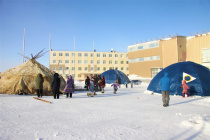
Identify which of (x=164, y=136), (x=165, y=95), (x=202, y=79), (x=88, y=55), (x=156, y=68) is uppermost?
(x=88, y=55)

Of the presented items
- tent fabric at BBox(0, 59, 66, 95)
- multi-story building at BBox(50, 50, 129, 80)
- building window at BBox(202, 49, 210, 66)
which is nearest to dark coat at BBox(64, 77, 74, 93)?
tent fabric at BBox(0, 59, 66, 95)

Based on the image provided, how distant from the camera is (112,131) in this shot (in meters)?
4.45

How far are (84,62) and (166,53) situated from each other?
1256 inches

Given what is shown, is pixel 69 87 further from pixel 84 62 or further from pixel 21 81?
pixel 84 62

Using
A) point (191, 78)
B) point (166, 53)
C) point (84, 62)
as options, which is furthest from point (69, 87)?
point (84, 62)

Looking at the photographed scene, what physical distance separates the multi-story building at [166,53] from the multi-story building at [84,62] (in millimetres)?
12255

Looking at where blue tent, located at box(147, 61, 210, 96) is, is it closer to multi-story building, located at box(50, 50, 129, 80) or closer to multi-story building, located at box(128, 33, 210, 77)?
multi-story building, located at box(128, 33, 210, 77)

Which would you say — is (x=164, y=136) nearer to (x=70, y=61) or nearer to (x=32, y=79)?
(x=32, y=79)

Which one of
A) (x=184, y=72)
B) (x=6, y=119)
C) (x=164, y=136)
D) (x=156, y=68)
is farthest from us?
(x=156, y=68)

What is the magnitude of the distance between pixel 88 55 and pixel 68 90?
53.9 m

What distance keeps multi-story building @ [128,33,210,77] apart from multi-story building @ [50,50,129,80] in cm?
1226

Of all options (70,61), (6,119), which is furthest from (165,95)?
(70,61)

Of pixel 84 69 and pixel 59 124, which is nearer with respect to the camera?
pixel 59 124

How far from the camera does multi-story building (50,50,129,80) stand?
6256cm
